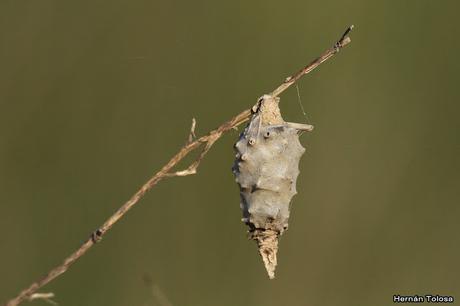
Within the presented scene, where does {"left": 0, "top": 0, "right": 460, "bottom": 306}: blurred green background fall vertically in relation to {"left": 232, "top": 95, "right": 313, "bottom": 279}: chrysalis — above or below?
above

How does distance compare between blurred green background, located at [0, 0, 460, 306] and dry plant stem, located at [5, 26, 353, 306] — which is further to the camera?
blurred green background, located at [0, 0, 460, 306]

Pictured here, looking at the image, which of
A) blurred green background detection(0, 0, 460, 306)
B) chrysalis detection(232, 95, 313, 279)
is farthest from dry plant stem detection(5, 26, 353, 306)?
blurred green background detection(0, 0, 460, 306)

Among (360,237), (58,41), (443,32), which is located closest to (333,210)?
(360,237)

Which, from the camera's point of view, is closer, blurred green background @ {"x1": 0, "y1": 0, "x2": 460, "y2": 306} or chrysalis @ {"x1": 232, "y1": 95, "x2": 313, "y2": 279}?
chrysalis @ {"x1": 232, "y1": 95, "x2": 313, "y2": 279}

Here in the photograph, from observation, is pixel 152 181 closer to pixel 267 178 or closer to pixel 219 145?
pixel 267 178

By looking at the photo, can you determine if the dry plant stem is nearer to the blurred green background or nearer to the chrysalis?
the chrysalis

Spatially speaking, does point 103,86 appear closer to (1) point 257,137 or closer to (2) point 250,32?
(2) point 250,32
